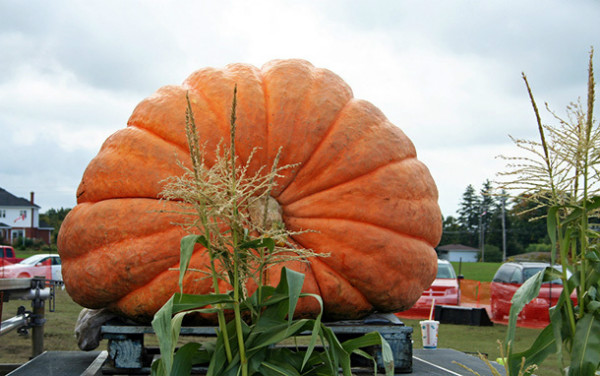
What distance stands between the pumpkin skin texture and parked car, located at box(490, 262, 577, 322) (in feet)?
30.1

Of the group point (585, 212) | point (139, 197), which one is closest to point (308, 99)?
point (139, 197)

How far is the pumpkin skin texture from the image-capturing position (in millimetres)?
2668

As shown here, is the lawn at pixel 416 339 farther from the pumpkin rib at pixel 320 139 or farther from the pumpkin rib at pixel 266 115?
the pumpkin rib at pixel 266 115

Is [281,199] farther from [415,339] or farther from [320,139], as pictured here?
[415,339]

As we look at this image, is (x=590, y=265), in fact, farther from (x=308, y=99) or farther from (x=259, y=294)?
(x=308, y=99)

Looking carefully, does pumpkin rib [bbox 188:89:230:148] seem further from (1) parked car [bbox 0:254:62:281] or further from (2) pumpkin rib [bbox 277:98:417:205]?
(1) parked car [bbox 0:254:62:281]

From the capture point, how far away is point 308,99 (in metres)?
2.92

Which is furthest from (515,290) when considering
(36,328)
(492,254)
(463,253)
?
(463,253)

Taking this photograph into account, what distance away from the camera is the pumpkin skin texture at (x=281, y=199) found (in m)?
2.67

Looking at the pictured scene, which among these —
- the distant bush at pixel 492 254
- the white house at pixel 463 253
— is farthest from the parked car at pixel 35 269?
the white house at pixel 463 253

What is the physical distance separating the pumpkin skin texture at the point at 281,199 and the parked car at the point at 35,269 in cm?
1570

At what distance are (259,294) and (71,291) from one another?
147 centimetres

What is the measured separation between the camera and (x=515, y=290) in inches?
460

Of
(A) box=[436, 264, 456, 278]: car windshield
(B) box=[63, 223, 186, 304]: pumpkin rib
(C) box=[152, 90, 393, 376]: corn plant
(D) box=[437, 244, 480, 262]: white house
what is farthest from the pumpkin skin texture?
(D) box=[437, 244, 480, 262]: white house
